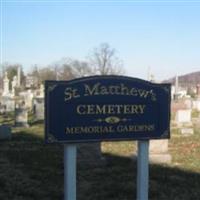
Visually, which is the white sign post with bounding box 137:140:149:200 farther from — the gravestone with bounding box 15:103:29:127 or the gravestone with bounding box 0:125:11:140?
the gravestone with bounding box 15:103:29:127

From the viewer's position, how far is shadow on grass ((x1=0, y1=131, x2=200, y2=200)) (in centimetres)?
649

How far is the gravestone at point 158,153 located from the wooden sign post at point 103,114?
177 inches

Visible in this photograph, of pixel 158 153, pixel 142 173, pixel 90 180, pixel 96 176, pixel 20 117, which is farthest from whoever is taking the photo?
pixel 20 117

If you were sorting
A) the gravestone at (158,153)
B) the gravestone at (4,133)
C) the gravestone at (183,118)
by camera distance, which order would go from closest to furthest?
the gravestone at (158,153) < the gravestone at (4,133) < the gravestone at (183,118)

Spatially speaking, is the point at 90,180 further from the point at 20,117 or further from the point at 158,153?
the point at 20,117

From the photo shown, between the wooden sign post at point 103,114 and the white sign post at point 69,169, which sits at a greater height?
the wooden sign post at point 103,114

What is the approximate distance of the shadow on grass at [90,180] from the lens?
21.3ft

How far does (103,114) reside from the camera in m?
4.93

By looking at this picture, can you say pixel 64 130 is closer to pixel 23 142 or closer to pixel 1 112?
pixel 23 142

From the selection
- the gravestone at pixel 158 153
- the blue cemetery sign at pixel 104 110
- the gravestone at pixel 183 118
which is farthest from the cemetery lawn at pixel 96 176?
the gravestone at pixel 183 118

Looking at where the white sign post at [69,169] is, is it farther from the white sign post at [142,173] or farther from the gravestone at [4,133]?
the gravestone at [4,133]

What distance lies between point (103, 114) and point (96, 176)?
3078 mm

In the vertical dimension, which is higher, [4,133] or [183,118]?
[183,118]

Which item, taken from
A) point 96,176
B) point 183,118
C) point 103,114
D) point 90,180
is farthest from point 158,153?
point 183,118
